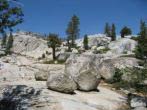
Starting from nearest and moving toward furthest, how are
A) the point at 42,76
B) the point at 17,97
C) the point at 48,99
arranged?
1. the point at 48,99
2. the point at 17,97
3. the point at 42,76

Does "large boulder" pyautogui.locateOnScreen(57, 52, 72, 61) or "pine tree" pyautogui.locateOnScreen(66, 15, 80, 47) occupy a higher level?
"pine tree" pyautogui.locateOnScreen(66, 15, 80, 47)

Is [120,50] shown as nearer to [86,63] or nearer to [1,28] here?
[86,63]

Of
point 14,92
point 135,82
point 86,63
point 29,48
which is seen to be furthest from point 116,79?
point 29,48

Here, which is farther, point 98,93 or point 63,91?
point 98,93

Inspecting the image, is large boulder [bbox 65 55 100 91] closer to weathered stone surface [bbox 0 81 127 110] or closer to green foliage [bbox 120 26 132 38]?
weathered stone surface [bbox 0 81 127 110]

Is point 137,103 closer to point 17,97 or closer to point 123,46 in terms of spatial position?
point 17,97

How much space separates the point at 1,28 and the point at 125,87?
1582cm

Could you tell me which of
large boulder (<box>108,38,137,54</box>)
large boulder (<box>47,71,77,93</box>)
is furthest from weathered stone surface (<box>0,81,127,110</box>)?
large boulder (<box>108,38,137,54</box>)

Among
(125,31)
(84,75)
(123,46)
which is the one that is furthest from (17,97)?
(125,31)

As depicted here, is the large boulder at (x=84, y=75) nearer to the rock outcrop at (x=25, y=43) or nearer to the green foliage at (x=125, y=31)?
the green foliage at (x=125, y=31)

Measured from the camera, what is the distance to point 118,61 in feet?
141

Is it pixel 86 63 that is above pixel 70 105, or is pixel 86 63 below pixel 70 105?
above

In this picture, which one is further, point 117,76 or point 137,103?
point 117,76

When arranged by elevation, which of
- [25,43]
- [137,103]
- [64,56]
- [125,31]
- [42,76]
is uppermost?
[125,31]
